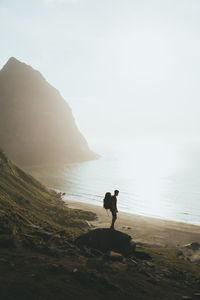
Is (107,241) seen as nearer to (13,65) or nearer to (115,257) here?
(115,257)

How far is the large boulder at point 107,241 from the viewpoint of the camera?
14672mm

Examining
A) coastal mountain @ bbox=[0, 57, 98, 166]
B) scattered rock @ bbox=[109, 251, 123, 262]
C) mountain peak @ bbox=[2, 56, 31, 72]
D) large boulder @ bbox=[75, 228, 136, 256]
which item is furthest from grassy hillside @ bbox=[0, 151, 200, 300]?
mountain peak @ bbox=[2, 56, 31, 72]

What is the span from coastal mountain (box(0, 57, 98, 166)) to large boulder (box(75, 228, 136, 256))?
111 m

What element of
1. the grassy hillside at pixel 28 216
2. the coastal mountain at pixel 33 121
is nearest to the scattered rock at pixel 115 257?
the grassy hillside at pixel 28 216

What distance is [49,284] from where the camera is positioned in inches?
333

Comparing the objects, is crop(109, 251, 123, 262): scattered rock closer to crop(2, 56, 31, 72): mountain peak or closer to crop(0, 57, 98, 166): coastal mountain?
crop(0, 57, 98, 166): coastal mountain

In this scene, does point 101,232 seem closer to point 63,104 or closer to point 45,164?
point 45,164

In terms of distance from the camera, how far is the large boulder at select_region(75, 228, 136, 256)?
14.7m

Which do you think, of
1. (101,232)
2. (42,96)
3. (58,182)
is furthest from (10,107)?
(101,232)

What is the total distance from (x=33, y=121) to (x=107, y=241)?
437ft

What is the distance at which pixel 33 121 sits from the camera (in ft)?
454

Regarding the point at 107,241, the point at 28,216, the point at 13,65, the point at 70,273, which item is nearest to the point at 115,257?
the point at 107,241

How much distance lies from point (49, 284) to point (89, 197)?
58815mm

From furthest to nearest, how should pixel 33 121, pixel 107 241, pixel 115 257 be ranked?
pixel 33 121
pixel 107 241
pixel 115 257
